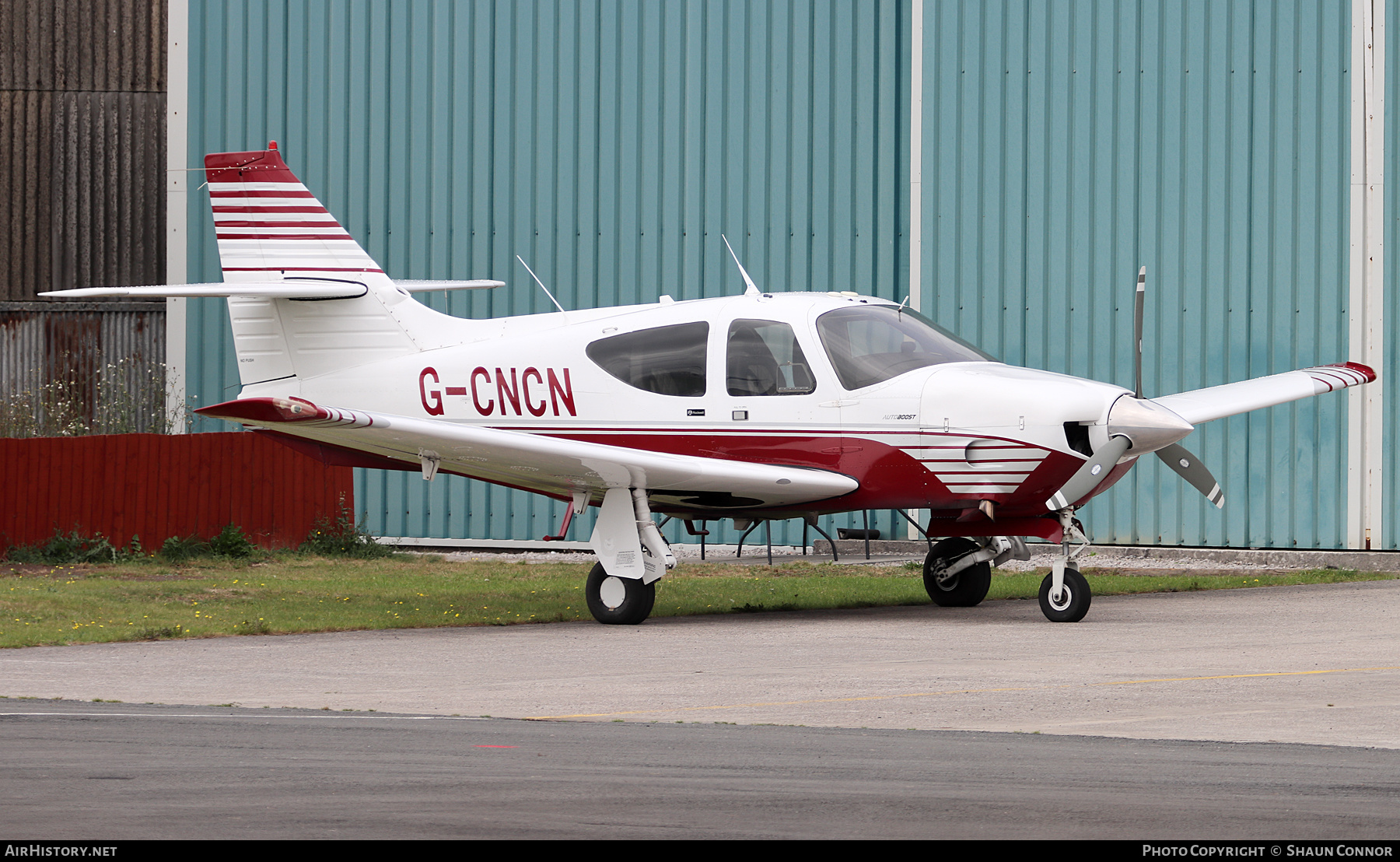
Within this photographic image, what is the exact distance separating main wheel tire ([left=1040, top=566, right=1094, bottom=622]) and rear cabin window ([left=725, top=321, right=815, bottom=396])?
239 centimetres

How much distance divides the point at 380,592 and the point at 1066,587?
6.37m

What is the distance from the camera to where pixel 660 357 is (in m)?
13.0

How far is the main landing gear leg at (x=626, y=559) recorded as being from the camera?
12.5 metres

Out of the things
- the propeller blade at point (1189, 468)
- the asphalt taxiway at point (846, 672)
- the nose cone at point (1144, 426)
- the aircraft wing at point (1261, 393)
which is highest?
the aircraft wing at point (1261, 393)

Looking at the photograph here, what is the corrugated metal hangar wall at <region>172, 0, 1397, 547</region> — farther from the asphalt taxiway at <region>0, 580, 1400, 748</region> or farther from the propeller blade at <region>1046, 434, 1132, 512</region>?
the propeller blade at <region>1046, 434, 1132, 512</region>

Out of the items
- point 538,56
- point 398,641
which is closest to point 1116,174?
point 538,56

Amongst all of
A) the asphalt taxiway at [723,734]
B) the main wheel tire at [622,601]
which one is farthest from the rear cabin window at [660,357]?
the asphalt taxiway at [723,734]

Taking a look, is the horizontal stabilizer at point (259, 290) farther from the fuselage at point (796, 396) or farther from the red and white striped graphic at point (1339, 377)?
the red and white striped graphic at point (1339, 377)

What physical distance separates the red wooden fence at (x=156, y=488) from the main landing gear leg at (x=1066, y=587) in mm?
8611

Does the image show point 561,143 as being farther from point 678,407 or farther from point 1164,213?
point 678,407

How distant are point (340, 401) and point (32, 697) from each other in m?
6.01

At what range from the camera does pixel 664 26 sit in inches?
818

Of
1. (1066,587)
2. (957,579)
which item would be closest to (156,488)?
(957,579)
